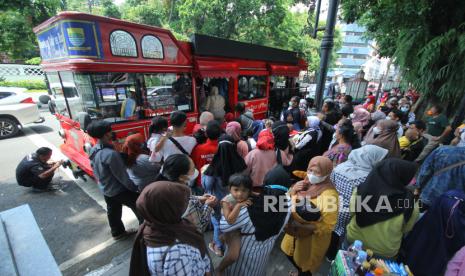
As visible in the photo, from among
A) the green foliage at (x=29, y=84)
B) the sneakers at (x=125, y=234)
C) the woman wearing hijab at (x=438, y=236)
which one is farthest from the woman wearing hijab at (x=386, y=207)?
the green foliage at (x=29, y=84)

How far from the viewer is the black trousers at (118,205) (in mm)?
2779

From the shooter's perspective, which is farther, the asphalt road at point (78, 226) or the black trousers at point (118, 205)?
the black trousers at point (118, 205)

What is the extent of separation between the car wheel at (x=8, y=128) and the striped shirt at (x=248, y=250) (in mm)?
9225

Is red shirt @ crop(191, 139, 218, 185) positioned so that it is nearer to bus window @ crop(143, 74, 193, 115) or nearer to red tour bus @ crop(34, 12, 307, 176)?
red tour bus @ crop(34, 12, 307, 176)

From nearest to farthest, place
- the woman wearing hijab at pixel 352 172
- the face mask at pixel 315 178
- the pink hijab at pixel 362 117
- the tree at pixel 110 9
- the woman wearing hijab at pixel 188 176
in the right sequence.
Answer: the woman wearing hijab at pixel 188 176
the face mask at pixel 315 178
the woman wearing hijab at pixel 352 172
the pink hijab at pixel 362 117
the tree at pixel 110 9

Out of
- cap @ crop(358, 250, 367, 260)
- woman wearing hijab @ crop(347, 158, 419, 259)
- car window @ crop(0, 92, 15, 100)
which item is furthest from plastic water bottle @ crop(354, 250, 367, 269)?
car window @ crop(0, 92, 15, 100)


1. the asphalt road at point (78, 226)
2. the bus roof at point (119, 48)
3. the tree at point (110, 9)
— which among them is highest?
the tree at point (110, 9)

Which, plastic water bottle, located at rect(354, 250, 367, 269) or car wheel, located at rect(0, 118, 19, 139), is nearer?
plastic water bottle, located at rect(354, 250, 367, 269)

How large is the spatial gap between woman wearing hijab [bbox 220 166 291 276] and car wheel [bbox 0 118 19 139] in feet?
30.3

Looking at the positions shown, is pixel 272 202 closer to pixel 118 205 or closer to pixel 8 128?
pixel 118 205

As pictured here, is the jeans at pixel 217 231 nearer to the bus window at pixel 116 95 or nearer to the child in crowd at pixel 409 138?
the bus window at pixel 116 95

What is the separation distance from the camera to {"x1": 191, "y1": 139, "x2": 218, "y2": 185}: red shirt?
2.80 m

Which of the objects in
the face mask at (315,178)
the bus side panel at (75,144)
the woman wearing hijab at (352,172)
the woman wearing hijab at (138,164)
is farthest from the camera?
the bus side panel at (75,144)

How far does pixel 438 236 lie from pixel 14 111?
10723 mm
